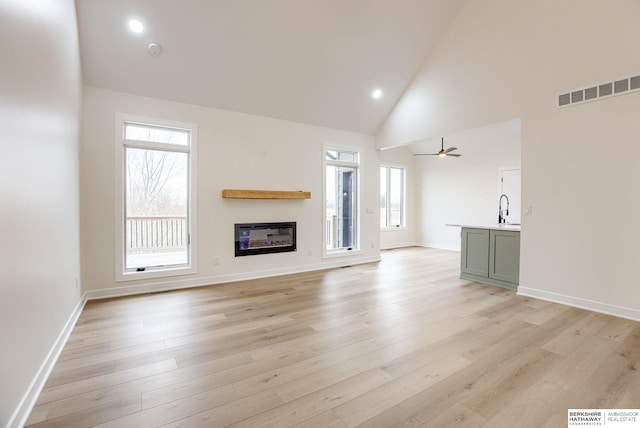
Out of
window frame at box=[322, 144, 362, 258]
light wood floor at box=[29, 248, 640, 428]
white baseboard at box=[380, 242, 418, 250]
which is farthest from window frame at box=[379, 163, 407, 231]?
light wood floor at box=[29, 248, 640, 428]

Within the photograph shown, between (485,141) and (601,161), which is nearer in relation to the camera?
(601,161)

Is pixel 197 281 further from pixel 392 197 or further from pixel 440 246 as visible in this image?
pixel 440 246

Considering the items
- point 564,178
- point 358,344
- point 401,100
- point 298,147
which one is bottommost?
point 358,344

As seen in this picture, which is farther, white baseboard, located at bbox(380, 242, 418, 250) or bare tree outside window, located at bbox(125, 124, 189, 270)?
white baseboard, located at bbox(380, 242, 418, 250)

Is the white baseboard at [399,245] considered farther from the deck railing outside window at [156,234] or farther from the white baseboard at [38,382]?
the white baseboard at [38,382]

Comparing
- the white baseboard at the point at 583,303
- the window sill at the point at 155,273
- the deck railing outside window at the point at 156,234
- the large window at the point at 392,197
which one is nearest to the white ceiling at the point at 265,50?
the deck railing outside window at the point at 156,234

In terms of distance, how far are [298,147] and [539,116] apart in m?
3.76

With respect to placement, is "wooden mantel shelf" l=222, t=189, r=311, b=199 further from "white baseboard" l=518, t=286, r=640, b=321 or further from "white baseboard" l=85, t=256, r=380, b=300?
"white baseboard" l=518, t=286, r=640, b=321

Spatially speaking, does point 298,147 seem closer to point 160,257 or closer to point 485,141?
point 160,257

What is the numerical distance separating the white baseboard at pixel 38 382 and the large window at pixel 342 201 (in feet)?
14.1

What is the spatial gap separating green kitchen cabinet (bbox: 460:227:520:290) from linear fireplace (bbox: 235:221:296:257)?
309 cm

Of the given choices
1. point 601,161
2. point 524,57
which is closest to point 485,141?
point 524,57

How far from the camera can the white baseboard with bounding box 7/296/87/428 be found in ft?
5.44

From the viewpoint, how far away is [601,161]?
137 inches
